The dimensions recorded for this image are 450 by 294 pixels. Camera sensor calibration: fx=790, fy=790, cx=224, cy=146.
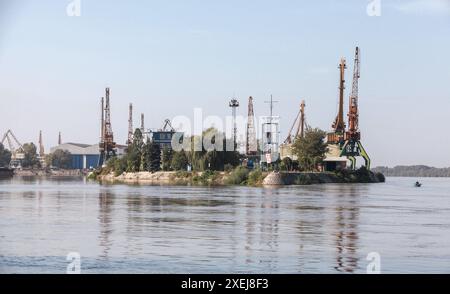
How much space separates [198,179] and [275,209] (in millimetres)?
74610

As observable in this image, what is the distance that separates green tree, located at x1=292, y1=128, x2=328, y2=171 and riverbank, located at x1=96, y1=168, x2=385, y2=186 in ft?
12.5

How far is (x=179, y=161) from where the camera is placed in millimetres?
134500

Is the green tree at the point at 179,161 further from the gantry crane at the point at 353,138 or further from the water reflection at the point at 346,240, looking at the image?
the water reflection at the point at 346,240

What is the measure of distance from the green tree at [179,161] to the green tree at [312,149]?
2032 cm

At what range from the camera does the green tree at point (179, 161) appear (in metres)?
134

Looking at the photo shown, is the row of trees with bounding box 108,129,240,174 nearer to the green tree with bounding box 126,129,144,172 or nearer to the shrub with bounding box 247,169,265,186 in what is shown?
the green tree with bounding box 126,129,144,172

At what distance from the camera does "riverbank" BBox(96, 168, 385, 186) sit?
10688 centimetres

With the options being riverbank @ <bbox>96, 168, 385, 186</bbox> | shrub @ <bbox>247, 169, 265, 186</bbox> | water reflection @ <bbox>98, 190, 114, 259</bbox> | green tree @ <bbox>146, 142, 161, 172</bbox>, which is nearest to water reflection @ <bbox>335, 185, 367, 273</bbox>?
water reflection @ <bbox>98, 190, 114, 259</bbox>

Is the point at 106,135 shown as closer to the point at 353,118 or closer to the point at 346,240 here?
the point at 353,118

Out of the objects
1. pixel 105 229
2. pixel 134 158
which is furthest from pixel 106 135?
pixel 105 229

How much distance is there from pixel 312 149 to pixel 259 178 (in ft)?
66.9

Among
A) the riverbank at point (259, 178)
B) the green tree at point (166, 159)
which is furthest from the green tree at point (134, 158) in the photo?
the riverbank at point (259, 178)
